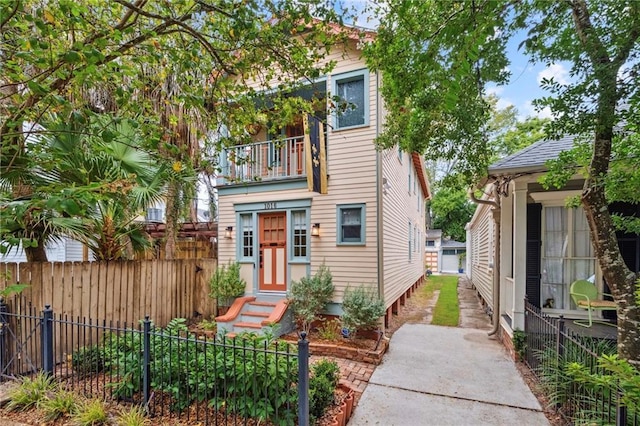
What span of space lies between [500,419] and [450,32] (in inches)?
176

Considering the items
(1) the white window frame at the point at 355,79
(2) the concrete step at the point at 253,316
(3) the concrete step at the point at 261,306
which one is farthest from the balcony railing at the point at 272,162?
(2) the concrete step at the point at 253,316

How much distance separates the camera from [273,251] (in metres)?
8.68

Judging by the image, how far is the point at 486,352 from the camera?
637 centimetres

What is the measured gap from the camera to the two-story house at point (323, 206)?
294 inches

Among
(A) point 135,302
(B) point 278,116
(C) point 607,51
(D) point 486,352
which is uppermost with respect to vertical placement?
(C) point 607,51

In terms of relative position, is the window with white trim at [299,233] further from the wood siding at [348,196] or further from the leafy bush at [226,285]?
the leafy bush at [226,285]

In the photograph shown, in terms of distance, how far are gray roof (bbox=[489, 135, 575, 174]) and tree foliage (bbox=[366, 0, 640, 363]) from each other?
37.1 inches

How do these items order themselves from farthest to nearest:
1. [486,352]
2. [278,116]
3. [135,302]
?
[135,302], [486,352], [278,116]

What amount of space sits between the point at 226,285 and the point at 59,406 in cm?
472

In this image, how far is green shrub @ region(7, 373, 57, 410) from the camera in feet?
12.8

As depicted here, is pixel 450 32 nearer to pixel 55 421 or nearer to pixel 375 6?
pixel 375 6

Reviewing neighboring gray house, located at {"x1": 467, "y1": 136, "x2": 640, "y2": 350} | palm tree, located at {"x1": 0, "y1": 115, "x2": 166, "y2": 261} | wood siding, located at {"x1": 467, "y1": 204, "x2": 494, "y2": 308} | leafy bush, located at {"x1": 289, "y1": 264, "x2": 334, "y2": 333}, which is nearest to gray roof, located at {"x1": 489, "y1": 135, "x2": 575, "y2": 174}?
neighboring gray house, located at {"x1": 467, "y1": 136, "x2": 640, "y2": 350}

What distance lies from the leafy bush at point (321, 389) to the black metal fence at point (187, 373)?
23 centimetres

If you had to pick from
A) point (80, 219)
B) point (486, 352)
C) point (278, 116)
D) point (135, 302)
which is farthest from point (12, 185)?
point (486, 352)
